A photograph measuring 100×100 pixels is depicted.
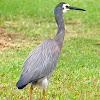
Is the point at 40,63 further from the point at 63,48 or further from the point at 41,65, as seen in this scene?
the point at 63,48

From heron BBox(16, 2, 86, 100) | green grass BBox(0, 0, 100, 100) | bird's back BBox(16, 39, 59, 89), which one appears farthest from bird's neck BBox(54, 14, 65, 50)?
green grass BBox(0, 0, 100, 100)

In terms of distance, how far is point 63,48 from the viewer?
30.9 feet

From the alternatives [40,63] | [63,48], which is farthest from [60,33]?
[63,48]

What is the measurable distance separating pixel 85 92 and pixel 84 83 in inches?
20.0

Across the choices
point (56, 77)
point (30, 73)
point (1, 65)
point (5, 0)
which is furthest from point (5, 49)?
point (5, 0)

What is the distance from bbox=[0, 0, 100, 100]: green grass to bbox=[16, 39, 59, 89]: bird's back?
30.9 inches

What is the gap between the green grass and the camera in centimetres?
584

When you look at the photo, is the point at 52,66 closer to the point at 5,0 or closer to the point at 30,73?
the point at 30,73

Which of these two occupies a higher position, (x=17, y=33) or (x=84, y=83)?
(x=17, y=33)

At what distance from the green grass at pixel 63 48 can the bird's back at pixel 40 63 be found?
2.58 feet

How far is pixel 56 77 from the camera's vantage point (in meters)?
6.61

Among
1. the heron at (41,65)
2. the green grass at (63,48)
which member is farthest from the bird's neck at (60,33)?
the green grass at (63,48)

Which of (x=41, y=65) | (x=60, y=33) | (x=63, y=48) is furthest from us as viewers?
(x=63, y=48)

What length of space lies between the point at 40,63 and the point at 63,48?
14.6 feet
